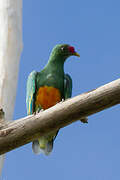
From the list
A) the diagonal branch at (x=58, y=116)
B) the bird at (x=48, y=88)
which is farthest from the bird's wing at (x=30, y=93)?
the diagonal branch at (x=58, y=116)

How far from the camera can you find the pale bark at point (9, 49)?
3.19 meters

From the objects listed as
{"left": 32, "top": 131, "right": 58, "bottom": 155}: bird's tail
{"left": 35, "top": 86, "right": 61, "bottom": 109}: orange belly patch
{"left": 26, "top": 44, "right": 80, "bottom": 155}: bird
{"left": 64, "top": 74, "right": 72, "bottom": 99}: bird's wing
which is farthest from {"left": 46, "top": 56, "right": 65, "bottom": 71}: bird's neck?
{"left": 32, "top": 131, "right": 58, "bottom": 155}: bird's tail

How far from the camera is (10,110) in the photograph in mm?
3203

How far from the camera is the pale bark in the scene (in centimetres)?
319

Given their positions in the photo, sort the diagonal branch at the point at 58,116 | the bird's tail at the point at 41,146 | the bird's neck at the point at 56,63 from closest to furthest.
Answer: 1. the diagonal branch at the point at 58,116
2. the bird's tail at the point at 41,146
3. the bird's neck at the point at 56,63

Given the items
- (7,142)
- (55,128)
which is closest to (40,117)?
(55,128)

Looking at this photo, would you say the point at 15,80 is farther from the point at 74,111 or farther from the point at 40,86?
the point at 74,111

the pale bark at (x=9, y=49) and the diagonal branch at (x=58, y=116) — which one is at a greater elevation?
the pale bark at (x=9, y=49)

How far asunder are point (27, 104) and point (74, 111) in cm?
150

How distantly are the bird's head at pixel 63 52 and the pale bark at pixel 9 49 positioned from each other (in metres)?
0.38

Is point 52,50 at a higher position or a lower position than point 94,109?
higher

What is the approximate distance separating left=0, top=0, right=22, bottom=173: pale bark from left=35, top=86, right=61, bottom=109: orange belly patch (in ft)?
0.81

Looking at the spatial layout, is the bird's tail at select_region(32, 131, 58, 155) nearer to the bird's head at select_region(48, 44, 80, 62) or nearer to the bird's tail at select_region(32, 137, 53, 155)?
the bird's tail at select_region(32, 137, 53, 155)

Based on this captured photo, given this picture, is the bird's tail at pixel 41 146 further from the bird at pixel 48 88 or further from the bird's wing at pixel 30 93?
the bird's wing at pixel 30 93
